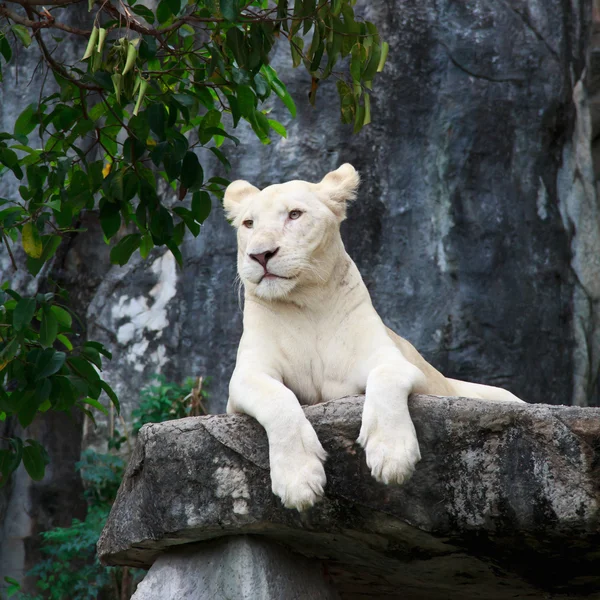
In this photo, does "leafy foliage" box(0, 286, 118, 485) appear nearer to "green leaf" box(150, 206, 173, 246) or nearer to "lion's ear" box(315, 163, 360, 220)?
"green leaf" box(150, 206, 173, 246)

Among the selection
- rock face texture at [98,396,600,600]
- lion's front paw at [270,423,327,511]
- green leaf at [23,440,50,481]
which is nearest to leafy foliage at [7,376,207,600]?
green leaf at [23,440,50,481]

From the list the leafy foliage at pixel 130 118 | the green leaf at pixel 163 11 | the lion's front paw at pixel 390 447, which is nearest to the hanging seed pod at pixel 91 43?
the leafy foliage at pixel 130 118

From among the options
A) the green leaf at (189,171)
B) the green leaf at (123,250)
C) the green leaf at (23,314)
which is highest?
the green leaf at (189,171)

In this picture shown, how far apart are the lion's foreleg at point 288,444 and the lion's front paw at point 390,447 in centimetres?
18

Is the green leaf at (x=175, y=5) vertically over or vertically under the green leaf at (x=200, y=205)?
over

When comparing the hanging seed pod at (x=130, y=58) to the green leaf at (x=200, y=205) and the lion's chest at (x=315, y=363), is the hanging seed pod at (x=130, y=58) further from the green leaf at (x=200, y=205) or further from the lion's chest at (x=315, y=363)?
the lion's chest at (x=315, y=363)

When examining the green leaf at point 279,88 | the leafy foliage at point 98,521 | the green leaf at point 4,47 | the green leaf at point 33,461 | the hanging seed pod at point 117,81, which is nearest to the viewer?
the hanging seed pod at point 117,81

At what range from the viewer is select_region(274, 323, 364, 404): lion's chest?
12.7ft

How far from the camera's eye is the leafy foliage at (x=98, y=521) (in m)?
7.57

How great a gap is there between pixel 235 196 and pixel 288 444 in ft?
5.12

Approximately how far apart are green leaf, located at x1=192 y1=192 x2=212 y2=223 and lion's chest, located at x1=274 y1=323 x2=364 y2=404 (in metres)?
0.81

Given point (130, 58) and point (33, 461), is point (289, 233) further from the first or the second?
point (33, 461)

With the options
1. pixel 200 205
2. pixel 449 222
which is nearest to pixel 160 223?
pixel 200 205

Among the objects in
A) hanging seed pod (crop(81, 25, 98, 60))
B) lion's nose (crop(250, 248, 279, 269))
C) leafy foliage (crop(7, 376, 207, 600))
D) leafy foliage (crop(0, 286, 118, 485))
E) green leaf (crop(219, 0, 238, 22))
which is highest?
green leaf (crop(219, 0, 238, 22))
